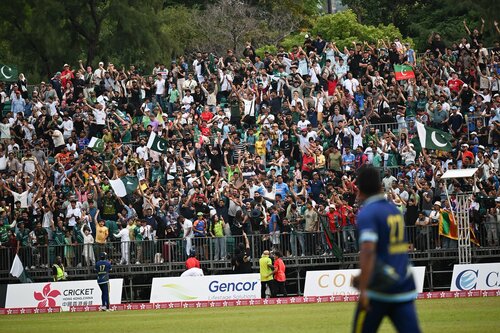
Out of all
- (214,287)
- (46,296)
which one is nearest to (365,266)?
(214,287)

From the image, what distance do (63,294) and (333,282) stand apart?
8.37 m

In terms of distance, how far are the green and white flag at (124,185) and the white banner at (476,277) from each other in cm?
1143

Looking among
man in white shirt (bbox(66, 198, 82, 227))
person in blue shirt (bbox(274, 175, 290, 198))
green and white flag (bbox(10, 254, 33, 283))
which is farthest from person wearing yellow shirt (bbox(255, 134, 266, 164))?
green and white flag (bbox(10, 254, 33, 283))

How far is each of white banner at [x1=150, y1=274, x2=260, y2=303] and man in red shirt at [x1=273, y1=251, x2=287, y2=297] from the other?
639 millimetres

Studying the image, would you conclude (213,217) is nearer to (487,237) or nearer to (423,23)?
(487,237)

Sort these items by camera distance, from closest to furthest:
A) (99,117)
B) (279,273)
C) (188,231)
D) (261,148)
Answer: (279,273) < (188,231) < (261,148) < (99,117)

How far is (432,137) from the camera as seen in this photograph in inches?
1316

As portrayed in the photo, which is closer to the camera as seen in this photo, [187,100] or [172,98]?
[187,100]

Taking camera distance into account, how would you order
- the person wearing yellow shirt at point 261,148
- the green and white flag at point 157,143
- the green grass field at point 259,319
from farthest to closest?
the green and white flag at point 157,143 → the person wearing yellow shirt at point 261,148 → the green grass field at point 259,319

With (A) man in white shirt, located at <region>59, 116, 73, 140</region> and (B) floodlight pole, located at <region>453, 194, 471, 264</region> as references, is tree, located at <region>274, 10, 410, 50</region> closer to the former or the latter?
(A) man in white shirt, located at <region>59, 116, 73, 140</region>

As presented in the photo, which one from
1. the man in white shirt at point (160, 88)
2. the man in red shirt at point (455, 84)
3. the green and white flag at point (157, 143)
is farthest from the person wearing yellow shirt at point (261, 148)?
the man in red shirt at point (455, 84)

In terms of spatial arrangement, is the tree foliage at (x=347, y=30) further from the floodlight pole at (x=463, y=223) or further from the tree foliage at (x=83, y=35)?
the floodlight pole at (x=463, y=223)

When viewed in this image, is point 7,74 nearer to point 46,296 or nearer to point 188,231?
point 46,296

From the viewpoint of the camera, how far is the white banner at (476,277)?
3050cm
